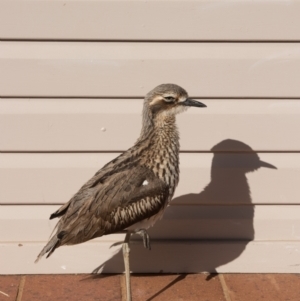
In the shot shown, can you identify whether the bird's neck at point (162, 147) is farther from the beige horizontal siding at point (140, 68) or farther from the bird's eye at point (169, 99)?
the beige horizontal siding at point (140, 68)

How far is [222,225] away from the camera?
5.91 meters

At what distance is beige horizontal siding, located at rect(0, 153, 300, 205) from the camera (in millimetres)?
5652

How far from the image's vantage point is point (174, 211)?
5863mm

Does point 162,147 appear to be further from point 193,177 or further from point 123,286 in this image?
point 123,286

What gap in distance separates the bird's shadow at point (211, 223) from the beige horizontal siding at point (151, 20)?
3.32 feet

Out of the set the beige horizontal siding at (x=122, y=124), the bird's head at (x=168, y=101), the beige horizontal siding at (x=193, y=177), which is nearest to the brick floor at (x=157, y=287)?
the beige horizontal siding at (x=193, y=177)

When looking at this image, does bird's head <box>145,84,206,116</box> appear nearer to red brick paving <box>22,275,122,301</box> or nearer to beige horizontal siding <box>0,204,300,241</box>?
beige horizontal siding <box>0,204,300,241</box>

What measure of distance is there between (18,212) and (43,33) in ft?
4.76

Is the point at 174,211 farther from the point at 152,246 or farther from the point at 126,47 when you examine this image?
the point at 126,47

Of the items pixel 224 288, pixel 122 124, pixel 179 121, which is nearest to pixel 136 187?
pixel 122 124

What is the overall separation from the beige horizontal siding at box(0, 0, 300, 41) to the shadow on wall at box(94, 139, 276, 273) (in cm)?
106

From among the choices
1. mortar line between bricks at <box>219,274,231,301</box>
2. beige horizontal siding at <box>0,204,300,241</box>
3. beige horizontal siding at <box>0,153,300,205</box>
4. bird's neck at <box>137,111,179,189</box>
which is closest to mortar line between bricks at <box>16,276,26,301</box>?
beige horizontal siding at <box>0,204,300,241</box>

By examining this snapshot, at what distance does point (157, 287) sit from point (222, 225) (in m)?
0.75

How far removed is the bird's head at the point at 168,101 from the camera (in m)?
5.23
